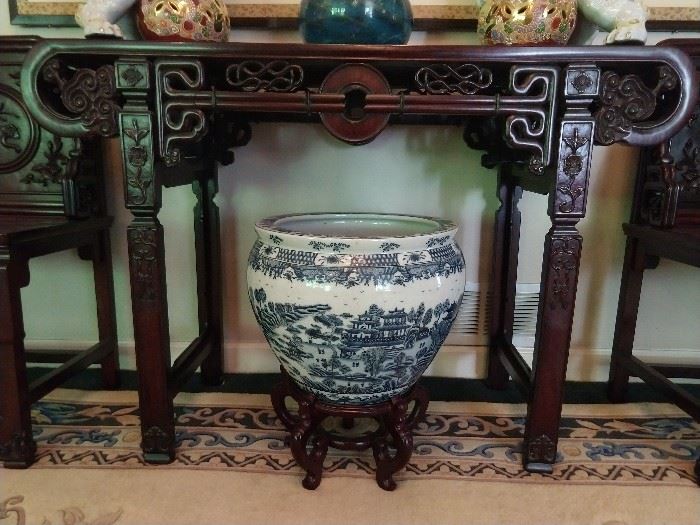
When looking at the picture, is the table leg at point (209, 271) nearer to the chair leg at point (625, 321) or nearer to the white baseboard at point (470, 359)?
the white baseboard at point (470, 359)

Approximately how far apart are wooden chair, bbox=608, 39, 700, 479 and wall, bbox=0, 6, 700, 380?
0.37 feet

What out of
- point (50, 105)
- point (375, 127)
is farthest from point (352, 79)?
point (50, 105)

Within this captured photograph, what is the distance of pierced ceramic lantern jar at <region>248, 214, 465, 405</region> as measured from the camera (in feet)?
2.80

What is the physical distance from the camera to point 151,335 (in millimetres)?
953

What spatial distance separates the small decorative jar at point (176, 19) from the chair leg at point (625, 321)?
1077 mm

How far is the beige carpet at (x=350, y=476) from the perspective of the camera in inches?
34.6

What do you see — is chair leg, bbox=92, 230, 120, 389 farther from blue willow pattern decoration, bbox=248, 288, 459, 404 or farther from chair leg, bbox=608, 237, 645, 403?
chair leg, bbox=608, 237, 645, 403

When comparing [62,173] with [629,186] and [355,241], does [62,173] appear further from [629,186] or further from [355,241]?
[629,186]

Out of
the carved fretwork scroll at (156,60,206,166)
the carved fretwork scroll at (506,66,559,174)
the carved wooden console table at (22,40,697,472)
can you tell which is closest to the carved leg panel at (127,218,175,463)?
the carved wooden console table at (22,40,697,472)

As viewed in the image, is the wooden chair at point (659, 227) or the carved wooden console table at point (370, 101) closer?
the carved wooden console table at point (370, 101)

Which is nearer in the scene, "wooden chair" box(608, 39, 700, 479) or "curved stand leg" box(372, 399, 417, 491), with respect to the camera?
"curved stand leg" box(372, 399, 417, 491)


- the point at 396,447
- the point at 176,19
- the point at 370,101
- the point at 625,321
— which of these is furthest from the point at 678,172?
the point at 176,19

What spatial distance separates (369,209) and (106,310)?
2.43 ft

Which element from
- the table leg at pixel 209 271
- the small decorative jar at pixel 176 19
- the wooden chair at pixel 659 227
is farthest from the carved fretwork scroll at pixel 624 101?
the table leg at pixel 209 271
